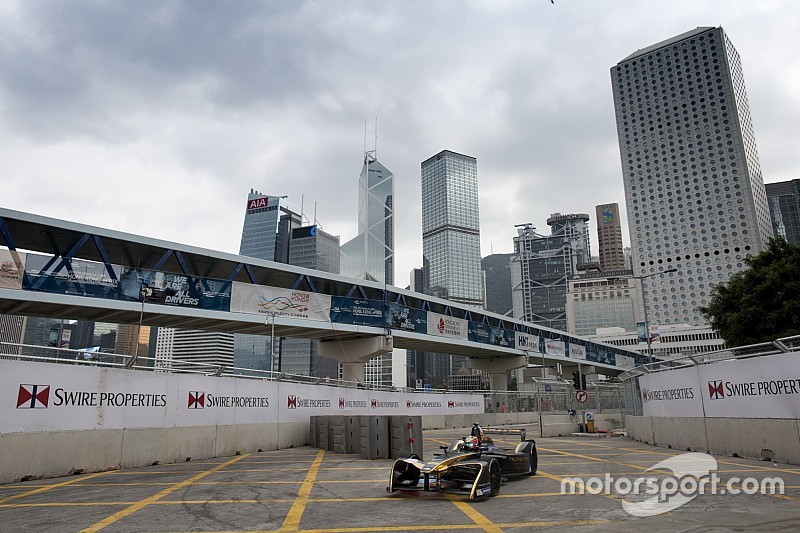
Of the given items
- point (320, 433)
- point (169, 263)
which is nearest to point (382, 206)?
point (169, 263)

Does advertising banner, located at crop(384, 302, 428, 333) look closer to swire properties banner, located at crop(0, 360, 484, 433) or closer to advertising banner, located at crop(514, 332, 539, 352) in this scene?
swire properties banner, located at crop(0, 360, 484, 433)

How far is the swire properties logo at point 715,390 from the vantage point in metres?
15.0

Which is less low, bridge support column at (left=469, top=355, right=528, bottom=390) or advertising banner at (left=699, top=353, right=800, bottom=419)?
bridge support column at (left=469, top=355, right=528, bottom=390)

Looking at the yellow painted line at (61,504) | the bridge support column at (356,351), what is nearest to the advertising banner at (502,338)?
the bridge support column at (356,351)

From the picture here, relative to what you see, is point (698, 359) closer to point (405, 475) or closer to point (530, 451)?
point (530, 451)

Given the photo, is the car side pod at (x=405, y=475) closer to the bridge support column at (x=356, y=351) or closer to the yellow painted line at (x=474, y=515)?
the yellow painted line at (x=474, y=515)

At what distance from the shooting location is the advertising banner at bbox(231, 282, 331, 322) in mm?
28922

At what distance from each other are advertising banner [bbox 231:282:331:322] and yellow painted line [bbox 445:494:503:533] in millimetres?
21856

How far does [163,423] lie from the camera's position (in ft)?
49.1

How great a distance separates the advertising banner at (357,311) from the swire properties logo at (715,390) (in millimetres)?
22016

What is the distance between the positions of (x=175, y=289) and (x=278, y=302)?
586cm

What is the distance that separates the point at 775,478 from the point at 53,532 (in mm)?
12165

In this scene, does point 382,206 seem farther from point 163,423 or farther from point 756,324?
point 163,423

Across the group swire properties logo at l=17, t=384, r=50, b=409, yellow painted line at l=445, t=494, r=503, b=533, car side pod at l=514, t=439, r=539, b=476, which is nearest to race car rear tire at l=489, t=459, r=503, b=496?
yellow painted line at l=445, t=494, r=503, b=533
